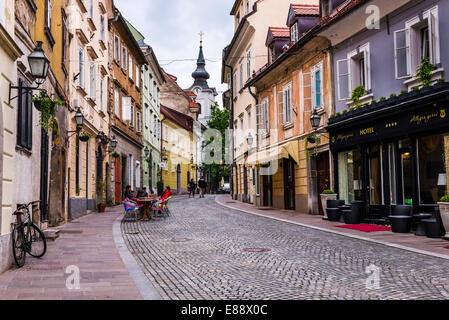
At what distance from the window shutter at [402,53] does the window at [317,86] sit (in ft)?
16.8

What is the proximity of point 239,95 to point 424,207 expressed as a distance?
71.5ft

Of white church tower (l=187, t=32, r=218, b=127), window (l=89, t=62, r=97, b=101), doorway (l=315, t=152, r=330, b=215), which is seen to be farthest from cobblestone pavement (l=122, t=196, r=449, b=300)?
white church tower (l=187, t=32, r=218, b=127)

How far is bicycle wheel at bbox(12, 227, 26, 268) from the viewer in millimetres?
8102

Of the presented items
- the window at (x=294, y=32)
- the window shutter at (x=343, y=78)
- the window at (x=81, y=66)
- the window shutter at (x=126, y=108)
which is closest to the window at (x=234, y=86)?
the window shutter at (x=126, y=108)

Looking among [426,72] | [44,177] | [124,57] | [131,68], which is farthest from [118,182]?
[426,72]

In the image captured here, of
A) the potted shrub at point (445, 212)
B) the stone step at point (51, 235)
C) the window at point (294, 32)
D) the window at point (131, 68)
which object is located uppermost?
the window at point (131, 68)

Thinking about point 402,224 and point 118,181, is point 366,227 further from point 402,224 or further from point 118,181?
point 118,181

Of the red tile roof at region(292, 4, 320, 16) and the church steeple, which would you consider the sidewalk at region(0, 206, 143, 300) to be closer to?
the red tile roof at region(292, 4, 320, 16)

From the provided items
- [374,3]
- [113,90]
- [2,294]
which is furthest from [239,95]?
[2,294]

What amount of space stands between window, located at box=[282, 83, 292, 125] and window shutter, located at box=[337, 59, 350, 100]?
5179mm

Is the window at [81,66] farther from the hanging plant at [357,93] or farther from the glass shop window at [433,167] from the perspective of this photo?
the glass shop window at [433,167]

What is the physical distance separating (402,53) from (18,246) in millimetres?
11037

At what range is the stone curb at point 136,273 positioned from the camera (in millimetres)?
6230

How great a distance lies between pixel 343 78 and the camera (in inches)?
690
